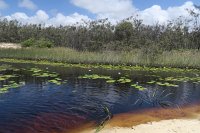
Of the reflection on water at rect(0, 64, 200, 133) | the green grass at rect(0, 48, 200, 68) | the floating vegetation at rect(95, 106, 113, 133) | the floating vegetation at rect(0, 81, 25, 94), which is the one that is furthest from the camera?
the green grass at rect(0, 48, 200, 68)

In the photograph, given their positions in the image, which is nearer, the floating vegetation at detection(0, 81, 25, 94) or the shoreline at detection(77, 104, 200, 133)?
the shoreline at detection(77, 104, 200, 133)

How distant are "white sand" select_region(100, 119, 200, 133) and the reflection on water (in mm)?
1338

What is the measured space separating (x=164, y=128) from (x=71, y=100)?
15.8 feet

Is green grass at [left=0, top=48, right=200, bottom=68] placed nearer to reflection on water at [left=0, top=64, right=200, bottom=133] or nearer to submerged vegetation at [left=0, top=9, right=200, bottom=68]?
submerged vegetation at [left=0, top=9, right=200, bottom=68]

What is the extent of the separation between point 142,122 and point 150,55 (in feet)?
57.0

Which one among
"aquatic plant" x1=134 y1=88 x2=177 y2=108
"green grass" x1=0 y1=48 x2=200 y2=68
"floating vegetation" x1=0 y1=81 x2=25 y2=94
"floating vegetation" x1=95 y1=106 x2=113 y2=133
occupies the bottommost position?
"floating vegetation" x1=95 y1=106 x2=113 y2=133

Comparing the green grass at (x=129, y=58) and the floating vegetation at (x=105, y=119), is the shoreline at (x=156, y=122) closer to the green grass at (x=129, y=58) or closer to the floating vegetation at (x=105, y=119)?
the floating vegetation at (x=105, y=119)

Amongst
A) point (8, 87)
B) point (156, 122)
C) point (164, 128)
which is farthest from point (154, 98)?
point (8, 87)

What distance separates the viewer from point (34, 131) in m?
8.58

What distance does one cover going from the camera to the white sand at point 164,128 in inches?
328

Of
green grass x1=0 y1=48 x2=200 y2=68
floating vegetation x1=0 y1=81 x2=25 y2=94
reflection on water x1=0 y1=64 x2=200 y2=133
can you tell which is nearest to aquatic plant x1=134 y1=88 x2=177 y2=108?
reflection on water x1=0 y1=64 x2=200 y2=133

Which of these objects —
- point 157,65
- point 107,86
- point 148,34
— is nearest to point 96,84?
point 107,86

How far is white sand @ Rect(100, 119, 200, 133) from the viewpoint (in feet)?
27.3

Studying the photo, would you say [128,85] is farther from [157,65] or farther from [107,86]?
[157,65]
